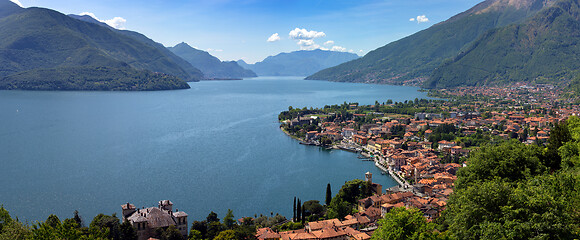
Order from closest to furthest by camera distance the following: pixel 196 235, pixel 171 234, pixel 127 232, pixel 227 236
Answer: pixel 227 236
pixel 127 232
pixel 171 234
pixel 196 235

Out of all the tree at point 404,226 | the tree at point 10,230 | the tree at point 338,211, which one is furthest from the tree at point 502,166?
the tree at point 10,230

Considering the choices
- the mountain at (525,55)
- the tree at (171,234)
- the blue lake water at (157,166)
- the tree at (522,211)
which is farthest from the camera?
the mountain at (525,55)

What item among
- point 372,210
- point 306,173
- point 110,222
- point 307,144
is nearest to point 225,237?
point 110,222

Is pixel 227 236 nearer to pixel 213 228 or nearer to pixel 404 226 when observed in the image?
pixel 213 228

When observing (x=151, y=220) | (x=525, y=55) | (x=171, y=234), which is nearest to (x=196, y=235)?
(x=171, y=234)

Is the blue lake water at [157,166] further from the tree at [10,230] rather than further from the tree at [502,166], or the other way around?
the tree at [502,166]

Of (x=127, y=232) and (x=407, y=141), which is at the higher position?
(x=127, y=232)
